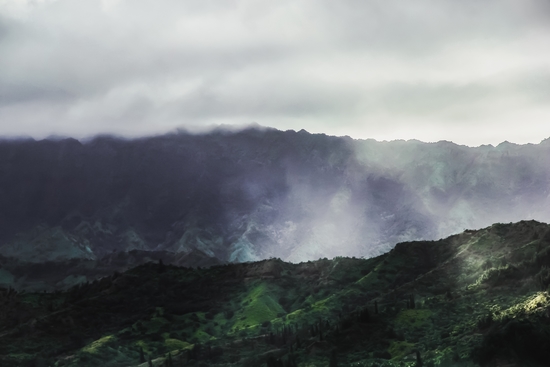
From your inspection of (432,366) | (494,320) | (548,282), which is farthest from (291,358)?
(548,282)

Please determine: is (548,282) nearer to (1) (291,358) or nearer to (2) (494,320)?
(2) (494,320)

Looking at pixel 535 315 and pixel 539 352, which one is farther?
pixel 535 315

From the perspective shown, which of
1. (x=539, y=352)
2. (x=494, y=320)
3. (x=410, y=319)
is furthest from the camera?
(x=410, y=319)

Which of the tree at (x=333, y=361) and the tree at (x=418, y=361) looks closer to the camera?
the tree at (x=418, y=361)

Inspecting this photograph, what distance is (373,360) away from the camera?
168 metres

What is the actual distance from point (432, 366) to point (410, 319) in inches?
1690

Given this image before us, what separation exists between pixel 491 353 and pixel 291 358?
4856 centimetres

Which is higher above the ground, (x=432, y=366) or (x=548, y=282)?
(x=548, y=282)

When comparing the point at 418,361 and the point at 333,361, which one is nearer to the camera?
the point at 418,361

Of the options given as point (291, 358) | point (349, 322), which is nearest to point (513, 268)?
point (349, 322)

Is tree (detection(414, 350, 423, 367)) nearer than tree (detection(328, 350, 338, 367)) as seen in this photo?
Yes

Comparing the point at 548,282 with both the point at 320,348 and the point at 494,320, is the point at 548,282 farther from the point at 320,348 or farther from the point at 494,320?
the point at 320,348

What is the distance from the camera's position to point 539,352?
488ft

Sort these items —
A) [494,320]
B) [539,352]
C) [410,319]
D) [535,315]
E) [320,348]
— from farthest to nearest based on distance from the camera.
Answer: [410,319], [320,348], [494,320], [535,315], [539,352]
